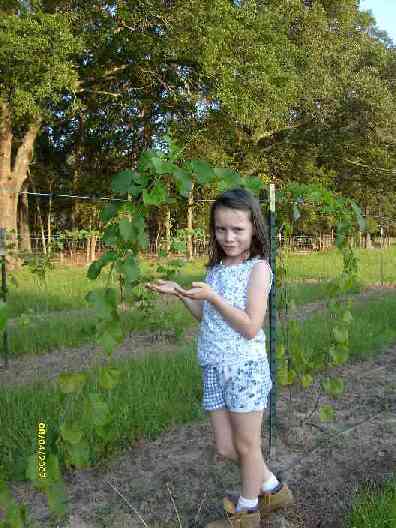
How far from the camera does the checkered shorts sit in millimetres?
1904

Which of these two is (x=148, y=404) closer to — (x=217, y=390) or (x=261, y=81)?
(x=217, y=390)

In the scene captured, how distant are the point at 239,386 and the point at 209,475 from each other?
3.27 feet

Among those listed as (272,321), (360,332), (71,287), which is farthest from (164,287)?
(71,287)

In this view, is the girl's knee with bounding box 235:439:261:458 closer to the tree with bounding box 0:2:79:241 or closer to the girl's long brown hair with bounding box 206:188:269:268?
the girl's long brown hair with bounding box 206:188:269:268

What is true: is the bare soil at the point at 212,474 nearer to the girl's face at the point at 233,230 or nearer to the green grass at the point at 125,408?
the green grass at the point at 125,408

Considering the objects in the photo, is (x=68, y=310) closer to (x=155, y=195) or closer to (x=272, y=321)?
(x=272, y=321)

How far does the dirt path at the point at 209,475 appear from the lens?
2.29 metres

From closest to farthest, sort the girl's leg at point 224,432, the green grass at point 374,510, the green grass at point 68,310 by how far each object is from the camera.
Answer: the girl's leg at point 224,432, the green grass at point 374,510, the green grass at point 68,310

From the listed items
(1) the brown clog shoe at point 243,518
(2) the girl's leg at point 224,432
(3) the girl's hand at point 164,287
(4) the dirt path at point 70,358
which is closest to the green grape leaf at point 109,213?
(3) the girl's hand at point 164,287

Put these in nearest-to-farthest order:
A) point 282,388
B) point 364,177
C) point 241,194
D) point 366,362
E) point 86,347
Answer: point 241,194
point 282,388
point 366,362
point 86,347
point 364,177

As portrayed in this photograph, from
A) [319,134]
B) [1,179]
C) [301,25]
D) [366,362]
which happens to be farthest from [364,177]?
[366,362]

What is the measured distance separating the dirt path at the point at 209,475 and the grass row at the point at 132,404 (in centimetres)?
10

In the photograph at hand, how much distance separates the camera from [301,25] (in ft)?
49.0

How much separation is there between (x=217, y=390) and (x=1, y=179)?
14.2m
